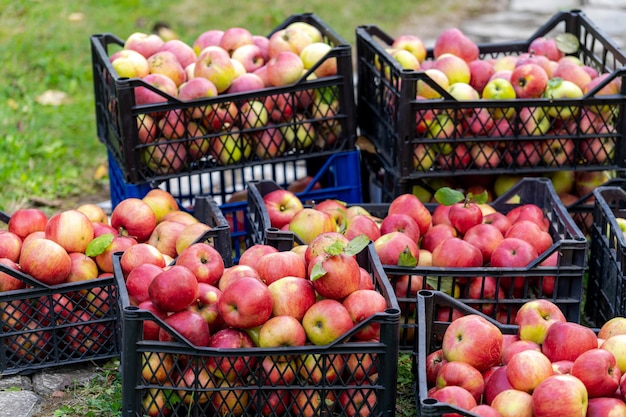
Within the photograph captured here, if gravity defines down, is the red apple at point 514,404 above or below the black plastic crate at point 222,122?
below

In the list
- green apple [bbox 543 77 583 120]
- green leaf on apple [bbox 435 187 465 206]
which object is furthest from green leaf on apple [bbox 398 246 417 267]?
green apple [bbox 543 77 583 120]

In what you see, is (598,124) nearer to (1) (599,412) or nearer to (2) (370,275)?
(2) (370,275)

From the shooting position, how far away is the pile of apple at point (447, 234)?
3188 mm

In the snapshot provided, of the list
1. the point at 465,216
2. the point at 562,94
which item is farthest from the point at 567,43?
the point at 465,216

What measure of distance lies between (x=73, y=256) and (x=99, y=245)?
10 cm

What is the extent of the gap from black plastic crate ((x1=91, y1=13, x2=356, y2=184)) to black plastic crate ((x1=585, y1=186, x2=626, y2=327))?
3.51ft

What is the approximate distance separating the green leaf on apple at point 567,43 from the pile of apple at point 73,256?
201cm

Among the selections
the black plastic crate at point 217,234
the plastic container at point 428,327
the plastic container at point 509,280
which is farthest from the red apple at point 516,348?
the black plastic crate at point 217,234

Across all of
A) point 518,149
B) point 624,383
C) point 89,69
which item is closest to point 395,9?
point 89,69

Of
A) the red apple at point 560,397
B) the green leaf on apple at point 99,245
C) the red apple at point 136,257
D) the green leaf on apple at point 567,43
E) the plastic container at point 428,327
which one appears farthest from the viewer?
the green leaf on apple at point 567,43

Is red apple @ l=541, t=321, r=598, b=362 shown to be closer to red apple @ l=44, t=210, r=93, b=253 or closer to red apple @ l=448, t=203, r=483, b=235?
red apple @ l=448, t=203, r=483, b=235

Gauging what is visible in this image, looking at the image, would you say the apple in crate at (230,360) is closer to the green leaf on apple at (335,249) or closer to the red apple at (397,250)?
the green leaf on apple at (335,249)

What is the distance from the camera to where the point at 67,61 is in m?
7.00

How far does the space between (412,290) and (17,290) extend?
130cm
